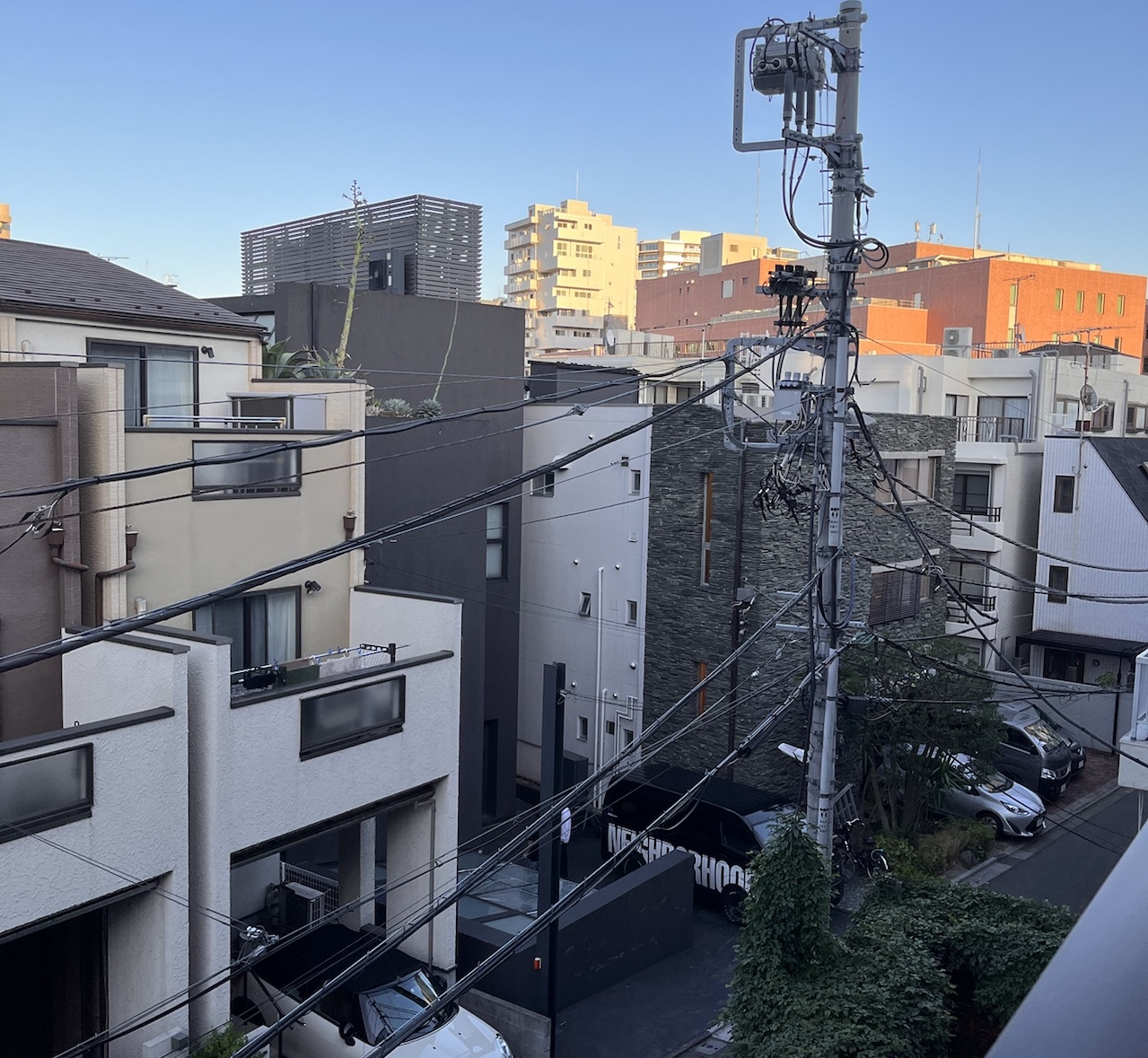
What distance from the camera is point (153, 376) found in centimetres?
1477

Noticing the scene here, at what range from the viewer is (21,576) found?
10.5 meters

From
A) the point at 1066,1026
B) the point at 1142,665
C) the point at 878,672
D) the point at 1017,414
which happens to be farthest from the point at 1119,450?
the point at 1066,1026

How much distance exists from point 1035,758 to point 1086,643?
5943 mm

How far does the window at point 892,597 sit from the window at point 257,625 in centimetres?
1356

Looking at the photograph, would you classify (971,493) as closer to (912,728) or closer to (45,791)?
(912,728)

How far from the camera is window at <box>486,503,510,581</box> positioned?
22.6 metres

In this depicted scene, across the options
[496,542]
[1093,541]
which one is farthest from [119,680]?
[1093,541]

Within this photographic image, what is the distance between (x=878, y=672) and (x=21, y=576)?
14.3 metres

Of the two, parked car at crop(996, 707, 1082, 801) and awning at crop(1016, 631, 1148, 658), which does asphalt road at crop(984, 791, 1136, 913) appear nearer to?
parked car at crop(996, 707, 1082, 801)

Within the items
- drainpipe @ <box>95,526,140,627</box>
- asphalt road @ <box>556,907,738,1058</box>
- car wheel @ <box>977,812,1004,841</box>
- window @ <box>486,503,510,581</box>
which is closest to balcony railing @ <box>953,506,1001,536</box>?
car wheel @ <box>977,812,1004,841</box>

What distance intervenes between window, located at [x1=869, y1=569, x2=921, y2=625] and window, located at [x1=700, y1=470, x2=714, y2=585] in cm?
370

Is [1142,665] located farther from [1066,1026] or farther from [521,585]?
[521,585]

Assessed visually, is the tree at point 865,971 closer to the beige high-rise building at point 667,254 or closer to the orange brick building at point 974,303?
the orange brick building at point 974,303

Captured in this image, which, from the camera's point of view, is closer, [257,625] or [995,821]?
[257,625]
